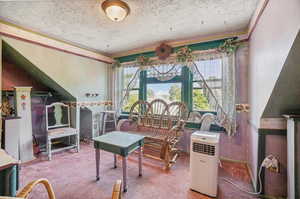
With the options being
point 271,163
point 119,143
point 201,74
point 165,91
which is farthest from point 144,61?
point 271,163

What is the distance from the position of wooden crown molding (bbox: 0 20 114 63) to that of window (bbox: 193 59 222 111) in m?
2.65

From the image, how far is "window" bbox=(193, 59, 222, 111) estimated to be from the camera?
264 centimetres

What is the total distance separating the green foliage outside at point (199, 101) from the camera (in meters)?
2.87

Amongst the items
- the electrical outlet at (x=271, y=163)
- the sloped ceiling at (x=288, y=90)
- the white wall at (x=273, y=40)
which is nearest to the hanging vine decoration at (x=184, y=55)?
the white wall at (x=273, y=40)

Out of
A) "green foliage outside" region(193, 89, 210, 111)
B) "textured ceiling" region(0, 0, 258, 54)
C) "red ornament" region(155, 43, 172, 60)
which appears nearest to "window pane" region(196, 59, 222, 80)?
"green foliage outside" region(193, 89, 210, 111)

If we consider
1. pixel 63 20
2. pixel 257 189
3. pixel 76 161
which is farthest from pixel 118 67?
pixel 257 189

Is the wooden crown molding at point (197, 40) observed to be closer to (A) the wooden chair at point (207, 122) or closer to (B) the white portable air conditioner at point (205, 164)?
(A) the wooden chair at point (207, 122)

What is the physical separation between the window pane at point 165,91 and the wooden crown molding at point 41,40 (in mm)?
1710

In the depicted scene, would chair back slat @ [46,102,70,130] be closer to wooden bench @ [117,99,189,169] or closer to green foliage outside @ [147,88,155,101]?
wooden bench @ [117,99,189,169]

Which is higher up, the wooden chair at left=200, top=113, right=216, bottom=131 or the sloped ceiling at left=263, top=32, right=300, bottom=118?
the sloped ceiling at left=263, top=32, right=300, bottom=118

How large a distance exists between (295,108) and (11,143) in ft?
13.3

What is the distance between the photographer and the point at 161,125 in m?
2.93

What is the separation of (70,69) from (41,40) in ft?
2.44

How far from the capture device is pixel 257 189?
175cm
